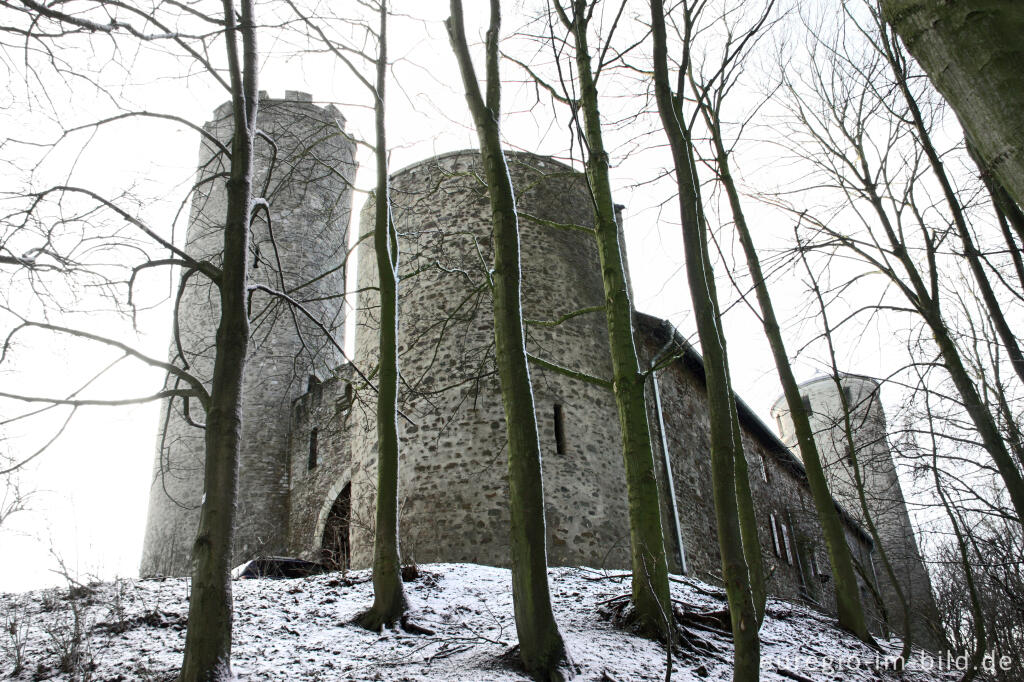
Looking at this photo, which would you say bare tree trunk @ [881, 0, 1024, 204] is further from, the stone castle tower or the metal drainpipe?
the metal drainpipe

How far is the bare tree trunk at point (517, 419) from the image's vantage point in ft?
14.8

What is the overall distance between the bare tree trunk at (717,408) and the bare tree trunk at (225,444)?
2.89 meters

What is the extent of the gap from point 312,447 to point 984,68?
15.0m

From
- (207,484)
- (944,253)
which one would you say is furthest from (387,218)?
(944,253)

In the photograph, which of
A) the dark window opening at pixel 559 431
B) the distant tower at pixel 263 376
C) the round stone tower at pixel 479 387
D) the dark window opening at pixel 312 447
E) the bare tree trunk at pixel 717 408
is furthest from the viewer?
the dark window opening at pixel 312 447

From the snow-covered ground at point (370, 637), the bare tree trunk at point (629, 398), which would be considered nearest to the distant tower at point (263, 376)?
the bare tree trunk at point (629, 398)

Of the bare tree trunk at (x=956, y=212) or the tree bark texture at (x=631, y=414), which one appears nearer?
the tree bark texture at (x=631, y=414)

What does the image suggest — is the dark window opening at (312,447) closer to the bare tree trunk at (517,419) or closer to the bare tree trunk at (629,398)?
the bare tree trunk at (629,398)

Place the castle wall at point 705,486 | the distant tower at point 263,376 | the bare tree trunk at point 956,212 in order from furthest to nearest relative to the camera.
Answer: the distant tower at point 263,376, the castle wall at point 705,486, the bare tree trunk at point 956,212

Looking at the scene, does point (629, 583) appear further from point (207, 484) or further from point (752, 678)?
point (207, 484)

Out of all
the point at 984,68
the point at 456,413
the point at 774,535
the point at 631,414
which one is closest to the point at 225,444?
the point at 631,414

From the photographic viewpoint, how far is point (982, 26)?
133 centimetres

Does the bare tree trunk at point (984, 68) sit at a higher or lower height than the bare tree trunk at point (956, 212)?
lower

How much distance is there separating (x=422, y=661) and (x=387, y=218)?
4.33 metres
